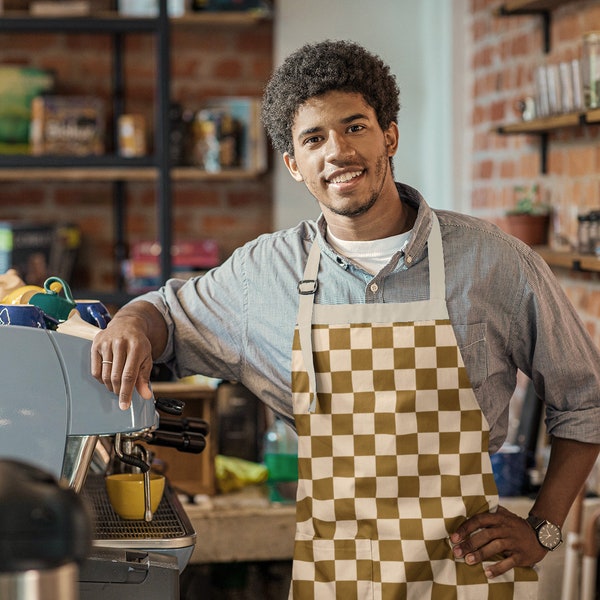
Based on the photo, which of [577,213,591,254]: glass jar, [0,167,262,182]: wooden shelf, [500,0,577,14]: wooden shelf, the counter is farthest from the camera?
[0,167,262,182]: wooden shelf

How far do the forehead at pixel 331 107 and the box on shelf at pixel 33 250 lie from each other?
7.35 feet

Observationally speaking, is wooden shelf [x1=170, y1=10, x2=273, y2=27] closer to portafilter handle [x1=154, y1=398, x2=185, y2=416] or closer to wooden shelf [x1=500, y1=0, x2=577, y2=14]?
wooden shelf [x1=500, y1=0, x2=577, y2=14]

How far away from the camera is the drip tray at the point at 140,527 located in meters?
1.53

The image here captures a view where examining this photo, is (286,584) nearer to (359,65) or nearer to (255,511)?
(255,511)

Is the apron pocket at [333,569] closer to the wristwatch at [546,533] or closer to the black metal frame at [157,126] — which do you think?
the wristwatch at [546,533]

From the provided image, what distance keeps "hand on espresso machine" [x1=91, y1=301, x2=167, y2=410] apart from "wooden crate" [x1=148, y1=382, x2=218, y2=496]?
2.85 feet

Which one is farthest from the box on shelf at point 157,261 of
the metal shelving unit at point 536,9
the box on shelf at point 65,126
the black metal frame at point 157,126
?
the metal shelving unit at point 536,9

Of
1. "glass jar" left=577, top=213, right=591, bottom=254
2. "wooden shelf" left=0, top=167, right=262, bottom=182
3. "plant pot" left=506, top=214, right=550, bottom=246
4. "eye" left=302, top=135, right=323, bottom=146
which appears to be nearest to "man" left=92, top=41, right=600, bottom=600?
"eye" left=302, top=135, right=323, bottom=146

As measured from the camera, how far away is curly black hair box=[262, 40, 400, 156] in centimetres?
165

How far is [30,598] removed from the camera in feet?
2.11

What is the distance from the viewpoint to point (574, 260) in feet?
8.41

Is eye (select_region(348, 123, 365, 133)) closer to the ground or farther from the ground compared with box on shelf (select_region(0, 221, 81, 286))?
farther from the ground

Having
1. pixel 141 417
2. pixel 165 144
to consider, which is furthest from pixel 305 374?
pixel 165 144

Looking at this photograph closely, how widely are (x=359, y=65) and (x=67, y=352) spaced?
25.7 inches
